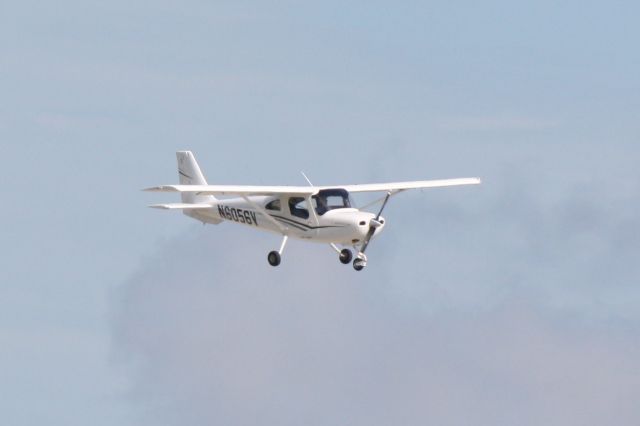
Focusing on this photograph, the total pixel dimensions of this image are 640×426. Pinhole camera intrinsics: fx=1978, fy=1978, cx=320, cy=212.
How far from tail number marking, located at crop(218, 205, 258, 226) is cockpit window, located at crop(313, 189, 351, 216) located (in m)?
4.60

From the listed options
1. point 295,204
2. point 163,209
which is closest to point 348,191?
point 295,204

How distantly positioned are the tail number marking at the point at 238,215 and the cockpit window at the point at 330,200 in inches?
181

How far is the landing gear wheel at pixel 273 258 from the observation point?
78.0 meters

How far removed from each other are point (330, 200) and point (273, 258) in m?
3.32

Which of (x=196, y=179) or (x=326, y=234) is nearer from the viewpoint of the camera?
(x=326, y=234)

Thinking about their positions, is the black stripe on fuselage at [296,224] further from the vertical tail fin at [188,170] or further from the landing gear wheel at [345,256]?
the vertical tail fin at [188,170]

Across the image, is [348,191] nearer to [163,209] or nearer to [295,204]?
[295,204]

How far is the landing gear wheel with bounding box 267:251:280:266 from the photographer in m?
78.0

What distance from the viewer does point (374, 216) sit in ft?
249

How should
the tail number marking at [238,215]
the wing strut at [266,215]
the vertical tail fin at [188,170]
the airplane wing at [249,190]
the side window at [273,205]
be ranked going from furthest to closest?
the vertical tail fin at [188,170], the tail number marking at [238,215], the side window at [273,205], the wing strut at [266,215], the airplane wing at [249,190]

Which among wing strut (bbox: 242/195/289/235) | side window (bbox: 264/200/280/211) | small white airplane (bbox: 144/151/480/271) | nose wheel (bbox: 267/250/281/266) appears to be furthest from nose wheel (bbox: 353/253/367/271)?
side window (bbox: 264/200/280/211)

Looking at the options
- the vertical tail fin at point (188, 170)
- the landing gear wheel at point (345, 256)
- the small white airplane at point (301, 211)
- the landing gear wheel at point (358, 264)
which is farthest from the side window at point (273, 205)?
the vertical tail fin at point (188, 170)

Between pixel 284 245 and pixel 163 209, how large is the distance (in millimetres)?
5921

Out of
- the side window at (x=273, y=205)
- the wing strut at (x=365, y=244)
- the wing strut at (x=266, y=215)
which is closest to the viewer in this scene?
the wing strut at (x=365, y=244)
